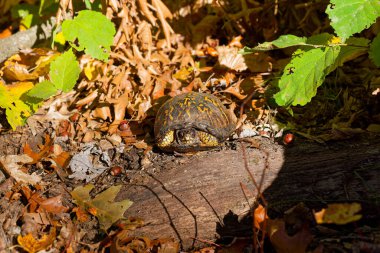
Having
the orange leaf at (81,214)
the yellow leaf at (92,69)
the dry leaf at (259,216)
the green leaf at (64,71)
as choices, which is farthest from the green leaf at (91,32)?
the dry leaf at (259,216)

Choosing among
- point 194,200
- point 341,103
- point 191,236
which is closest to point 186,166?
point 194,200

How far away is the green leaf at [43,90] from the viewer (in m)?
3.47

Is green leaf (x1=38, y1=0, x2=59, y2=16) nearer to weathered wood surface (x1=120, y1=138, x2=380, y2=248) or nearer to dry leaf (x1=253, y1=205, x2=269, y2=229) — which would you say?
weathered wood surface (x1=120, y1=138, x2=380, y2=248)

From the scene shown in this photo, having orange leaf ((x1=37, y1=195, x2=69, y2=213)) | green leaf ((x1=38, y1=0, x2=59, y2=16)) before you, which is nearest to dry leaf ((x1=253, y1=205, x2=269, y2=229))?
orange leaf ((x1=37, y1=195, x2=69, y2=213))

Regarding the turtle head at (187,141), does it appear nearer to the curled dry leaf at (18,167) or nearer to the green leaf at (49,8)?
the curled dry leaf at (18,167)

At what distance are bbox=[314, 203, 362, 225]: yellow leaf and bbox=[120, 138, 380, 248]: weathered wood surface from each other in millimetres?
235

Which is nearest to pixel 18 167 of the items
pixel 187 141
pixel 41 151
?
pixel 41 151

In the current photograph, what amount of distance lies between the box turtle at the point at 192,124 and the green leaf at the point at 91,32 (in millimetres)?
712

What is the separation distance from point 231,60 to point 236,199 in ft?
5.56

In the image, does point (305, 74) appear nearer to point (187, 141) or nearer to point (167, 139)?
point (187, 141)

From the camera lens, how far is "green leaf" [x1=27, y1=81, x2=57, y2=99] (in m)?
3.47

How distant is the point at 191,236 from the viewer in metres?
2.83

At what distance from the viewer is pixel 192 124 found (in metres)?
3.49

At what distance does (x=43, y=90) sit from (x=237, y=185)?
177 cm
